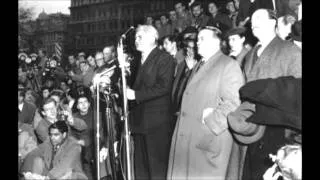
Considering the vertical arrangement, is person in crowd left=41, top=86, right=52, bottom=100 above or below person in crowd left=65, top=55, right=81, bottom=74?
below

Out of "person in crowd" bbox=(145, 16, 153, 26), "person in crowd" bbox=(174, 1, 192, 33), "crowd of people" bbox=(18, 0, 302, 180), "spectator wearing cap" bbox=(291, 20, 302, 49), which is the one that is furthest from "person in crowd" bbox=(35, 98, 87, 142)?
"spectator wearing cap" bbox=(291, 20, 302, 49)

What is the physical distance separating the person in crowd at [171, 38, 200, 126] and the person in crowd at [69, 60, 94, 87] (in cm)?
114

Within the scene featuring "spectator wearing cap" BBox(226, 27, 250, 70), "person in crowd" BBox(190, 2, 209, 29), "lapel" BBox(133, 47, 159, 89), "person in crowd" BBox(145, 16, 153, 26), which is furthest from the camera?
"person in crowd" BBox(190, 2, 209, 29)

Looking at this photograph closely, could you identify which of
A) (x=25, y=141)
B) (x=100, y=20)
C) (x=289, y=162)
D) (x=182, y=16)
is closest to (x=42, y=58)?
(x=100, y=20)

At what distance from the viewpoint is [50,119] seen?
176 inches

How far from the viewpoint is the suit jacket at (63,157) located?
3996 millimetres

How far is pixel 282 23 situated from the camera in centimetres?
323

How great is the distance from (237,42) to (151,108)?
830mm

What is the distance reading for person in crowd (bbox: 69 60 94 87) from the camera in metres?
4.71

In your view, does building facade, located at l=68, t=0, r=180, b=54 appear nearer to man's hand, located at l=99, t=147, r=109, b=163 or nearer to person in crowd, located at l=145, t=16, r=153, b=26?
person in crowd, located at l=145, t=16, r=153, b=26

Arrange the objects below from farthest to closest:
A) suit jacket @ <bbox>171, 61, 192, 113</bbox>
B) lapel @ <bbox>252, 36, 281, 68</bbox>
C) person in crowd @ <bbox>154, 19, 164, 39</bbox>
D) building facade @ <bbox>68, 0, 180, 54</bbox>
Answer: person in crowd @ <bbox>154, 19, 164, 39</bbox>
building facade @ <bbox>68, 0, 180, 54</bbox>
suit jacket @ <bbox>171, 61, 192, 113</bbox>
lapel @ <bbox>252, 36, 281, 68</bbox>

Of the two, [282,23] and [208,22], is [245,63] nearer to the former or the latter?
[282,23]

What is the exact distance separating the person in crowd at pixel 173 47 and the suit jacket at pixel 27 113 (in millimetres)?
1410
